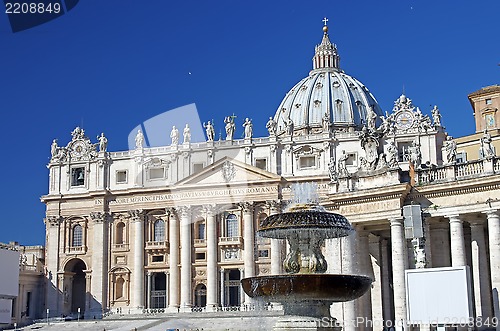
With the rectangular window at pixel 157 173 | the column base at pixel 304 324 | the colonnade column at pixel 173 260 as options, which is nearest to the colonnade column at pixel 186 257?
the colonnade column at pixel 173 260

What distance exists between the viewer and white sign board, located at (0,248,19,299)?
70.7 meters

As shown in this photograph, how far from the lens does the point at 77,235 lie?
84.4 meters

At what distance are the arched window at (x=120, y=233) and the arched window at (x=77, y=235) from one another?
4230mm

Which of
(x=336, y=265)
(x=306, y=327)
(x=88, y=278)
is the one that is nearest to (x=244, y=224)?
Answer: (x=88, y=278)

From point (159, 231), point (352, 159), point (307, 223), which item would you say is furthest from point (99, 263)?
point (307, 223)

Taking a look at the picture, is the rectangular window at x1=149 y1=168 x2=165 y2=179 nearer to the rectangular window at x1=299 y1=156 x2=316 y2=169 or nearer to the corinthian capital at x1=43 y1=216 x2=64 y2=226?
Result: the corinthian capital at x1=43 y1=216 x2=64 y2=226

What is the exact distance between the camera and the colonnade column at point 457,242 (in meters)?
33.5

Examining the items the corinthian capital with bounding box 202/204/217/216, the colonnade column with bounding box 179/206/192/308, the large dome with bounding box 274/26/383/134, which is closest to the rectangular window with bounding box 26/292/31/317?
the colonnade column with bounding box 179/206/192/308

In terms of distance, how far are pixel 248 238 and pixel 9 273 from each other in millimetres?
22409

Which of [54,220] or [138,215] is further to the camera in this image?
[54,220]

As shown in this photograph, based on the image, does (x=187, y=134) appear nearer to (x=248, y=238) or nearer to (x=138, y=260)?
(x=248, y=238)

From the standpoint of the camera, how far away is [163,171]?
269 ft

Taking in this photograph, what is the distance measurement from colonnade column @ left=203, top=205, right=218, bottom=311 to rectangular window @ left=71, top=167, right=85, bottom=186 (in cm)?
1544

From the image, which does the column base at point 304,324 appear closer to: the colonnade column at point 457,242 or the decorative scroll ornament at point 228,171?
the colonnade column at point 457,242
